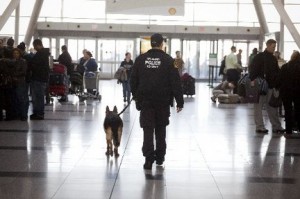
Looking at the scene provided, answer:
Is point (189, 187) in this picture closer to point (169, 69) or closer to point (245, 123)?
point (169, 69)

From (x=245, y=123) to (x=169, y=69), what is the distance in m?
7.49

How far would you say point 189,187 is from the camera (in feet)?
23.8

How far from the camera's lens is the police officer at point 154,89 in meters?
8.51

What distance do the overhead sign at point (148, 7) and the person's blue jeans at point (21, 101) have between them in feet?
61.3

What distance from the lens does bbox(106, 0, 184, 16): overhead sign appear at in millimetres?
33750

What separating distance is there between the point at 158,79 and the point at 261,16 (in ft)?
107

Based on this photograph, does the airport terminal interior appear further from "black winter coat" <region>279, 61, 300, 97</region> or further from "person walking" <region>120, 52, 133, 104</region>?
"black winter coat" <region>279, 61, 300, 97</region>

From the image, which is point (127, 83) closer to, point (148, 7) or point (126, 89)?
point (126, 89)

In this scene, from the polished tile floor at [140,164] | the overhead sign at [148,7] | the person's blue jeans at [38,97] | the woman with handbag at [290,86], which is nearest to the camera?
the polished tile floor at [140,164]

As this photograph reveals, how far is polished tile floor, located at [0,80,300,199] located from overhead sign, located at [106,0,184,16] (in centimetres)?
1944

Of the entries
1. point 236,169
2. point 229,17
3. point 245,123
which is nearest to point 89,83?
point 245,123

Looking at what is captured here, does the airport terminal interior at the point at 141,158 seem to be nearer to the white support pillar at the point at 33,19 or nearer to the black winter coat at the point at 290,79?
the black winter coat at the point at 290,79

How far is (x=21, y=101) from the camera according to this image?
15.3 m

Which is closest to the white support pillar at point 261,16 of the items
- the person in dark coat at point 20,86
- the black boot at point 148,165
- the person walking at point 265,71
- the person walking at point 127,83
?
the person walking at point 127,83
